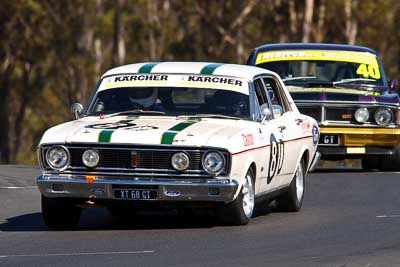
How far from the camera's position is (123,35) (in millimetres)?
50906

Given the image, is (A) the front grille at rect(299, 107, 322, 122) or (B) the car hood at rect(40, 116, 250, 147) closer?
(B) the car hood at rect(40, 116, 250, 147)

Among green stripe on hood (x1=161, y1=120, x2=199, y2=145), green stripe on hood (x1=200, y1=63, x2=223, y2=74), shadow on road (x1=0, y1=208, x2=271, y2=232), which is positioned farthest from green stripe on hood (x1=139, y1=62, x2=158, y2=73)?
shadow on road (x1=0, y1=208, x2=271, y2=232)

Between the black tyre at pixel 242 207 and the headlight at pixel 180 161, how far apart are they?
0.54 meters

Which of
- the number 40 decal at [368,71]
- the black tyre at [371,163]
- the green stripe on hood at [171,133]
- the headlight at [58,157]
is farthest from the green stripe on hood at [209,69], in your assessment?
the black tyre at [371,163]

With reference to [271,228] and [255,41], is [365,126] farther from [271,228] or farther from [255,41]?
[255,41]

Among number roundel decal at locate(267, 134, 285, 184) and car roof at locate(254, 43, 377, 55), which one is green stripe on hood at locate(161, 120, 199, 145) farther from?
car roof at locate(254, 43, 377, 55)

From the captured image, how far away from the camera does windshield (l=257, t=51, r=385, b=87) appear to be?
56.9 feet

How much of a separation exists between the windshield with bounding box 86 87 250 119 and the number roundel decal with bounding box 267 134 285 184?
14.4 inches

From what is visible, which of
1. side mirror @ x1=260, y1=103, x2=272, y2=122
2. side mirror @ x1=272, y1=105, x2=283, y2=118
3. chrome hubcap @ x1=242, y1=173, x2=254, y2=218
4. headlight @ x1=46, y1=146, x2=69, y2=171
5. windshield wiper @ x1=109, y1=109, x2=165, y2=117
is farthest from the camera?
side mirror @ x1=272, y1=105, x2=283, y2=118

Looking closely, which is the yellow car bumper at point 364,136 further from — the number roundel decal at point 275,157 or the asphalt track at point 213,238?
the number roundel decal at point 275,157

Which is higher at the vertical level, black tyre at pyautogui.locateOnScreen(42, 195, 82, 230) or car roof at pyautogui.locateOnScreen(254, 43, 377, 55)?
car roof at pyautogui.locateOnScreen(254, 43, 377, 55)

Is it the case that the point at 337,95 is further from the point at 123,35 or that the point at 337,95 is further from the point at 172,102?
the point at 123,35

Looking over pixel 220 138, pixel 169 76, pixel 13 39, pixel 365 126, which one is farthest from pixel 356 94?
pixel 13 39

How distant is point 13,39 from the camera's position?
152 ft
